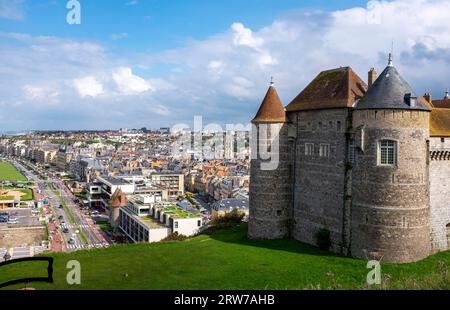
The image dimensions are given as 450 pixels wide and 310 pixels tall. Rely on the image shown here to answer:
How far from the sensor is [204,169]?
146 metres

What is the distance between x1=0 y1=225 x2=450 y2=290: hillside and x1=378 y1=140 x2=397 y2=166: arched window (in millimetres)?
6463

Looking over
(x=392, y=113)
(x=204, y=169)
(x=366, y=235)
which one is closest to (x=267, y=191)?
(x=366, y=235)

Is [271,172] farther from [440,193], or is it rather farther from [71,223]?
[71,223]

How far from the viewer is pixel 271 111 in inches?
1479

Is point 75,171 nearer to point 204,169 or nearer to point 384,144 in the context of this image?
point 204,169

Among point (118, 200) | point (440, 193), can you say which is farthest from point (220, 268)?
point (118, 200)

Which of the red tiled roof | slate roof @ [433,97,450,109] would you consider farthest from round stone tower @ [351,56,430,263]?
the red tiled roof

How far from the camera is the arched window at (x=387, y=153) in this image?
96.1ft

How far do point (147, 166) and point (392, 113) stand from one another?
14136cm

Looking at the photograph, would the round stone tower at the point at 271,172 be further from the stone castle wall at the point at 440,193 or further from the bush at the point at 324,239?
the stone castle wall at the point at 440,193

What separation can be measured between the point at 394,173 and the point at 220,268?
41.4 ft

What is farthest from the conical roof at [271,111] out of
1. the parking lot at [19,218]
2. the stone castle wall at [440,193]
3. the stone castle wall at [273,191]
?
the parking lot at [19,218]

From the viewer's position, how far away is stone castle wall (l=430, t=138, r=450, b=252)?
1259 inches
